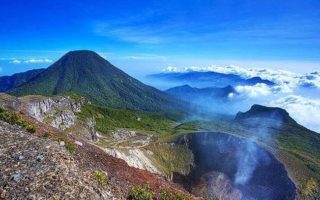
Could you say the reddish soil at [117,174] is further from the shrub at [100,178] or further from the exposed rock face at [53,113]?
the exposed rock face at [53,113]

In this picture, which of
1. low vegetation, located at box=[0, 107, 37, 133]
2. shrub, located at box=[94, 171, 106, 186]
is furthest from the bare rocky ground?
low vegetation, located at box=[0, 107, 37, 133]

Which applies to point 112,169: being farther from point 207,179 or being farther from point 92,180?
point 207,179

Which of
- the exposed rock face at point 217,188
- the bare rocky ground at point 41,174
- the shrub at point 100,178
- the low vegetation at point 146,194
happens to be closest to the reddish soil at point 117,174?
the low vegetation at point 146,194

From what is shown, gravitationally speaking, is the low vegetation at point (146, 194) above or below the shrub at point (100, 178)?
below

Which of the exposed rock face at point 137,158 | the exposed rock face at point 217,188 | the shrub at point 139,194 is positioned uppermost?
the shrub at point 139,194

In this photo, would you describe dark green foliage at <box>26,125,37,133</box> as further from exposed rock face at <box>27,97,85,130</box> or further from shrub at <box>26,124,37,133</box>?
exposed rock face at <box>27,97,85,130</box>
